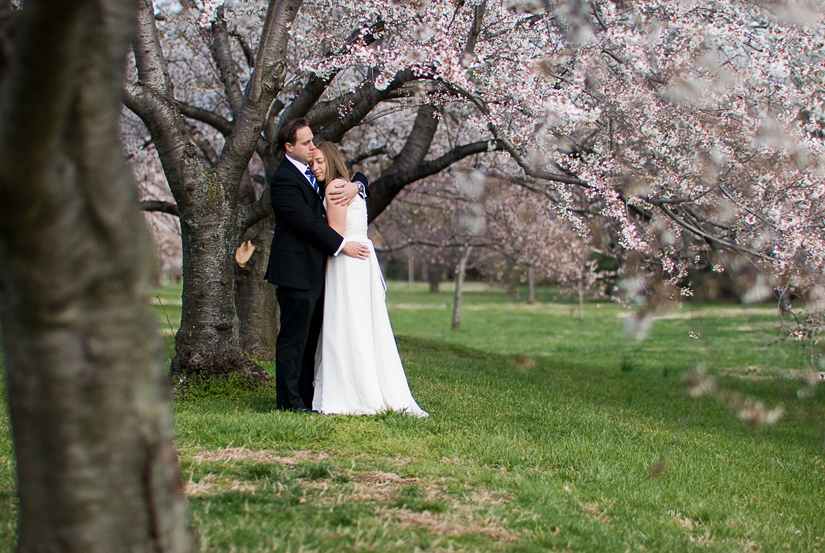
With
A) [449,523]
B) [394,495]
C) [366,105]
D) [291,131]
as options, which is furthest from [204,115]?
[449,523]

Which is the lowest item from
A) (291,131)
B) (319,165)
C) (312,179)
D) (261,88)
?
(312,179)

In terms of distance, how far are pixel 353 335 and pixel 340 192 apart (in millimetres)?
1048

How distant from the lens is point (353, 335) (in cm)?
514

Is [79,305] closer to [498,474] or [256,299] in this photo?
[498,474]

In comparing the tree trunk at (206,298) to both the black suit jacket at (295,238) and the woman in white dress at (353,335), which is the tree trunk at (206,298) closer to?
the black suit jacket at (295,238)

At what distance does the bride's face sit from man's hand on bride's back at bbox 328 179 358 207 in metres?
0.16

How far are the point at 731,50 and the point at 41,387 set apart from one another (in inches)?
276

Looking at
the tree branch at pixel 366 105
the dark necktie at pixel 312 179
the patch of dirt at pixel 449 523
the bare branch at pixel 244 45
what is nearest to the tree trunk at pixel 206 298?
the dark necktie at pixel 312 179

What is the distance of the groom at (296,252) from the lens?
201 inches

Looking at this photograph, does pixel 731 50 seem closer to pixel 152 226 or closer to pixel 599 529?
pixel 599 529

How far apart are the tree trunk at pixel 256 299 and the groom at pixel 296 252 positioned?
3.42m

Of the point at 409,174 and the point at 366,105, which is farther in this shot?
the point at 409,174

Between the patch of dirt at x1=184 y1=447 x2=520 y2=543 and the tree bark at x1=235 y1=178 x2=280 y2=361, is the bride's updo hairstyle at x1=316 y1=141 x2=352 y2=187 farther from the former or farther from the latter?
the tree bark at x1=235 y1=178 x2=280 y2=361

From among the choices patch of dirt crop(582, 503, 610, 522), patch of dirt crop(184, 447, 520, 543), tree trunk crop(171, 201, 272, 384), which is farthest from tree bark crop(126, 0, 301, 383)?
patch of dirt crop(582, 503, 610, 522)
